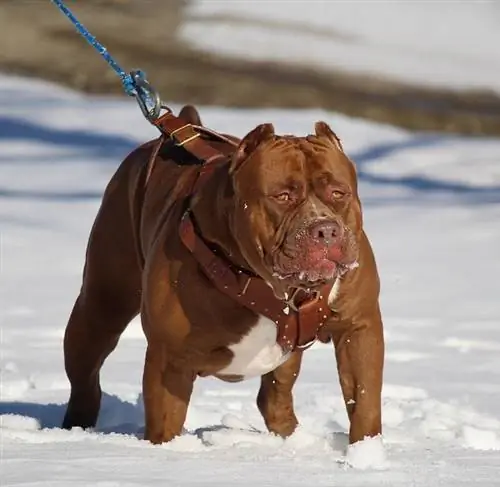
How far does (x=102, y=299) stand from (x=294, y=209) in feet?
4.80

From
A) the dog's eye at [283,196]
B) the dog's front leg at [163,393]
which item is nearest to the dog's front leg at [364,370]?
the dog's front leg at [163,393]

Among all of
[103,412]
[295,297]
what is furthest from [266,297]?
[103,412]

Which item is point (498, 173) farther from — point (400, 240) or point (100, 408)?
point (100, 408)

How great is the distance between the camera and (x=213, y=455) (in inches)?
165

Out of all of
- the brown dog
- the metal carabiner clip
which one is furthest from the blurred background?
the brown dog

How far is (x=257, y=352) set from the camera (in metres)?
4.25

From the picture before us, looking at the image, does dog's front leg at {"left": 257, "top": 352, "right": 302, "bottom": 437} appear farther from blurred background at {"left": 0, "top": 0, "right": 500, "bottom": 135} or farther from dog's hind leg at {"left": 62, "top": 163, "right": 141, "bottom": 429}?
blurred background at {"left": 0, "top": 0, "right": 500, "bottom": 135}

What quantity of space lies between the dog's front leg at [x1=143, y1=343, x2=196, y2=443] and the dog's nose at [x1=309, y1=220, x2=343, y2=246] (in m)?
0.80

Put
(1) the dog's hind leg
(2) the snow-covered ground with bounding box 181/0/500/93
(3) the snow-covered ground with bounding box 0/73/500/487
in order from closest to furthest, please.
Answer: (3) the snow-covered ground with bounding box 0/73/500/487, (1) the dog's hind leg, (2) the snow-covered ground with bounding box 181/0/500/93

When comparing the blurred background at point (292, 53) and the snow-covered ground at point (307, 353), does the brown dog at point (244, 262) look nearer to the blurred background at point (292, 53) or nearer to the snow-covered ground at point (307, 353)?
the snow-covered ground at point (307, 353)

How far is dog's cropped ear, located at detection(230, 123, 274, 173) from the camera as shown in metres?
3.96

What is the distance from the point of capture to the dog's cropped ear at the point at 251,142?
3955 mm

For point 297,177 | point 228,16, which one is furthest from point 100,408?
point 228,16

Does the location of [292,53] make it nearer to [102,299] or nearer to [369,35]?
[369,35]
